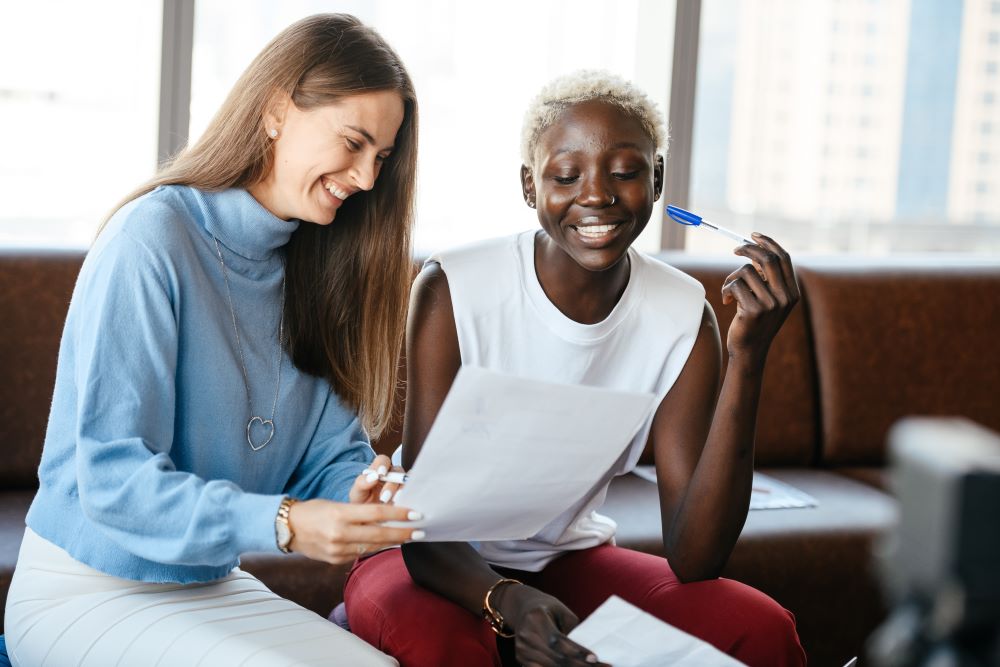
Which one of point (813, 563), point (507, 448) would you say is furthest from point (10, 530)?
point (813, 563)

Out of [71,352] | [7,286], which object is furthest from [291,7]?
[71,352]

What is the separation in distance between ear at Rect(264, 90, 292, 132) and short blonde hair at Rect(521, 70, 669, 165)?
0.34 meters

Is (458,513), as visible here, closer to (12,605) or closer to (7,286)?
(12,605)

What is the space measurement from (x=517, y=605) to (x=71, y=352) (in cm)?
62

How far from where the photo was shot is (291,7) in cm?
285

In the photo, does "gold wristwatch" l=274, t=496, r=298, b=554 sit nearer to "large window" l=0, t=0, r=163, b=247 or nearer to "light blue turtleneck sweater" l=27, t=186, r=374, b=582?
"light blue turtleneck sweater" l=27, t=186, r=374, b=582

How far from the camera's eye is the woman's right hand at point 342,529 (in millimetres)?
1181

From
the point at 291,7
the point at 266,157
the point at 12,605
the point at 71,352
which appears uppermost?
the point at 291,7

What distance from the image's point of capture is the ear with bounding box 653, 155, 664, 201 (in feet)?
5.14

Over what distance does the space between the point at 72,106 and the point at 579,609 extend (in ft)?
6.20

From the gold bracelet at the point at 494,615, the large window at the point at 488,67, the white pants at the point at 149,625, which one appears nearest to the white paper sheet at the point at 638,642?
the gold bracelet at the point at 494,615

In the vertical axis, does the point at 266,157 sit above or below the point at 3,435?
above

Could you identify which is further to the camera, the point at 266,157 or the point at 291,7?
the point at 291,7

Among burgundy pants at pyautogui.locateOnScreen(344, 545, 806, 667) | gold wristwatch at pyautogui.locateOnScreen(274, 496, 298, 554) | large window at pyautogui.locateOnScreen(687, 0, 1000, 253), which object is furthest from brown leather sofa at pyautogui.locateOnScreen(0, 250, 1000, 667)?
gold wristwatch at pyautogui.locateOnScreen(274, 496, 298, 554)
